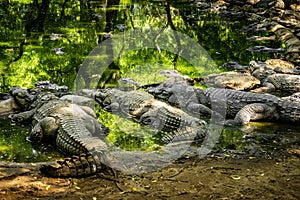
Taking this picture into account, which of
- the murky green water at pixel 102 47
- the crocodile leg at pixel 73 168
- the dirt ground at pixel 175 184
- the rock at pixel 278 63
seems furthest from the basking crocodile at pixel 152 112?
the rock at pixel 278 63

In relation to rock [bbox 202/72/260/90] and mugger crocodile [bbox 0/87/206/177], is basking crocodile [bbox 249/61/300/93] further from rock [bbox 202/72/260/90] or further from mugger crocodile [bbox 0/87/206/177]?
mugger crocodile [bbox 0/87/206/177]

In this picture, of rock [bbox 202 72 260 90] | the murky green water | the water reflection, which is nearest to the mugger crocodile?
the murky green water

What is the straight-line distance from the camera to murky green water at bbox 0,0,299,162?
9.05m

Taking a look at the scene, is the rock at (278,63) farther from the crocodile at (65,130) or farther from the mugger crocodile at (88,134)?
the crocodile at (65,130)

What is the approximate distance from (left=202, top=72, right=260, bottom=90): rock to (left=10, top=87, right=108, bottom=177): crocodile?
151 inches

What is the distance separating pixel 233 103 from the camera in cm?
757

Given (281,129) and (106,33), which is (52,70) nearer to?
(106,33)

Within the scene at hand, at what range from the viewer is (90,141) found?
5.39 meters

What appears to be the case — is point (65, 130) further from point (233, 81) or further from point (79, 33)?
point (79, 33)

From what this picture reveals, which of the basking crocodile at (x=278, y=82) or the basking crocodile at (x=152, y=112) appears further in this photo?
the basking crocodile at (x=278, y=82)

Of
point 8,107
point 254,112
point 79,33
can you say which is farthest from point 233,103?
point 79,33

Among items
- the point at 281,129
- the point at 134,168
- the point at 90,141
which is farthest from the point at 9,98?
the point at 281,129

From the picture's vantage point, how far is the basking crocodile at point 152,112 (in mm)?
6406

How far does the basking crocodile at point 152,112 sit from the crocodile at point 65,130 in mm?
939
